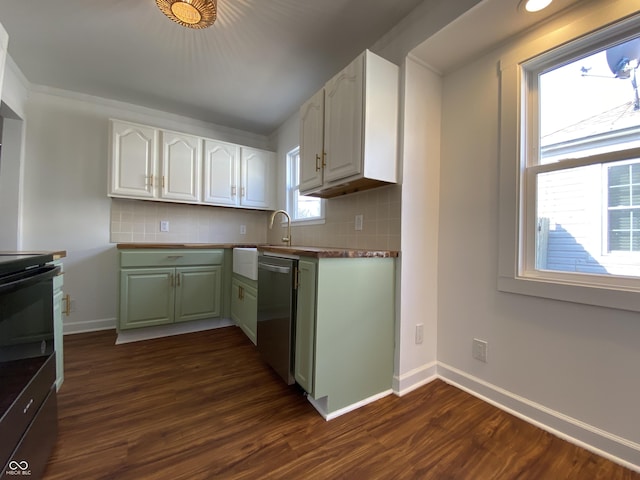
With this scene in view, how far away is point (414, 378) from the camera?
5.73 feet

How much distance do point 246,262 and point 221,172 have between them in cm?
127

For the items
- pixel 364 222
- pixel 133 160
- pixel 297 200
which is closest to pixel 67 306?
pixel 133 160

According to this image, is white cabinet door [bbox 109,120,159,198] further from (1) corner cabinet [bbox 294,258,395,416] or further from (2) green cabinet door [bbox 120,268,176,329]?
(1) corner cabinet [bbox 294,258,395,416]

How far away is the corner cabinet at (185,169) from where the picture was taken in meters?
2.57

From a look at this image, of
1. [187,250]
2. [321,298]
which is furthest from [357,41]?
[187,250]

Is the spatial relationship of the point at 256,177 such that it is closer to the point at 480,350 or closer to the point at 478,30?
the point at 478,30

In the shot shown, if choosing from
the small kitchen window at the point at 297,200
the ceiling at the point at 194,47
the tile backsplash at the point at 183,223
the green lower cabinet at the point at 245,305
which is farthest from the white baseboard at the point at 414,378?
the tile backsplash at the point at 183,223

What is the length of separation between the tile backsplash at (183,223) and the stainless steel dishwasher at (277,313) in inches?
67.0

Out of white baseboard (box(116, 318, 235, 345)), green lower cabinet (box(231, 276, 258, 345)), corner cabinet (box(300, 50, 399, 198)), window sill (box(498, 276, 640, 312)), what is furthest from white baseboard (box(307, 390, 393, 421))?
white baseboard (box(116, 318, 235, 345))

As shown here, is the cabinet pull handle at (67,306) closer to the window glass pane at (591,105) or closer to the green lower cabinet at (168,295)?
the green lower cabinet at (168,295)

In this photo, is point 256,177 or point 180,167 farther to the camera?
point 256,177

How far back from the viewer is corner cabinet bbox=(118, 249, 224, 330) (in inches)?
93.7

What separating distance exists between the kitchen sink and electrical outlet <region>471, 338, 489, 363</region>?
162 centimetres

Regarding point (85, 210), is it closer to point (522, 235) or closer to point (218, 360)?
point (218, 360)
